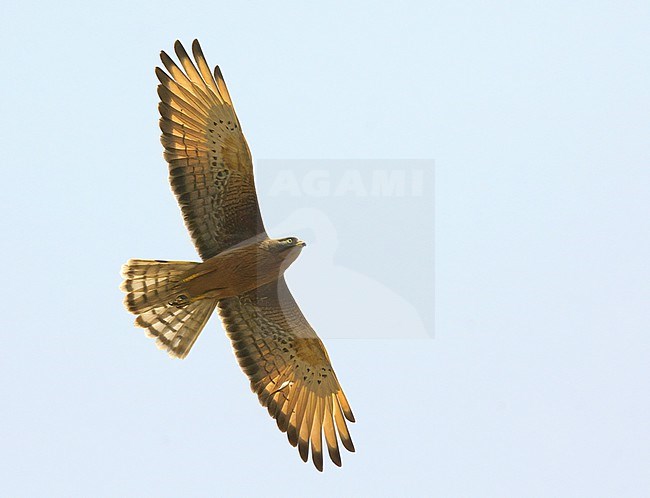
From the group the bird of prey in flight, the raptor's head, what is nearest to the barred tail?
the bird of prey in flight

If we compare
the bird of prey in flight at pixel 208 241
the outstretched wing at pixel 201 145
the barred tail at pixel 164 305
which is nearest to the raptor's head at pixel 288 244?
the bird of prey in flight at pixel 208 241

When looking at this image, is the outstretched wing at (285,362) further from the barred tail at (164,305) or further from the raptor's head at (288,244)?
the raptor's head at (288,244)

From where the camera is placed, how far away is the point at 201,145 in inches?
536

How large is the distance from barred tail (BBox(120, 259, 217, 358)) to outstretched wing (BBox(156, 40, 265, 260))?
536 millimetres

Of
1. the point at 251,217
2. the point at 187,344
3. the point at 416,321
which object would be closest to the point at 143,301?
the point at 187,344

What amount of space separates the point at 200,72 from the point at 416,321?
560cm

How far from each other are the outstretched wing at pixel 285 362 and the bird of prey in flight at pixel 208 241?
27mm

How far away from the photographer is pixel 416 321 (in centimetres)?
1702

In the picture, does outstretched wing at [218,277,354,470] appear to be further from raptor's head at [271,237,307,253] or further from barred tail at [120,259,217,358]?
raptor's head at [271,237,307,253]

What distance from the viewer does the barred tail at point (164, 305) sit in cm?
1358

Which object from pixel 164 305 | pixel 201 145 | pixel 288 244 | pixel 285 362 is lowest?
pixel 285 362

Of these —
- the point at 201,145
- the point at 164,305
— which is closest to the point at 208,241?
the point at 164,305

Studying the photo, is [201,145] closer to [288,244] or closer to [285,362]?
[288,244]

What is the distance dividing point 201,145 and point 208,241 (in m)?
1.22
